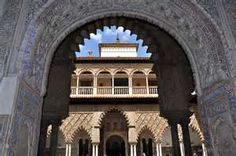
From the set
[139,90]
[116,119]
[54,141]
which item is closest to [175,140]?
[54,141]

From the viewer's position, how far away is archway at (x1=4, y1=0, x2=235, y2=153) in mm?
2931

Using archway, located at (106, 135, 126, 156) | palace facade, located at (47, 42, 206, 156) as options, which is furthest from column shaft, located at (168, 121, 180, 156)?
archway, located at (106, 135, 126, 156)

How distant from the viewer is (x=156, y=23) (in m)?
3.67

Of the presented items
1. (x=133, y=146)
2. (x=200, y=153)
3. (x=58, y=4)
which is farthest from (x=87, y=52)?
(x=58, y=4)

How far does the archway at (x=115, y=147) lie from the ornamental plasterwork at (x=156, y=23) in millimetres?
14862

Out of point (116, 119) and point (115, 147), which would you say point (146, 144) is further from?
point (116, 119)

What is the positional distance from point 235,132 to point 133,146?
13434mm

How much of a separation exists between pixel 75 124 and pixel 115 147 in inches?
175

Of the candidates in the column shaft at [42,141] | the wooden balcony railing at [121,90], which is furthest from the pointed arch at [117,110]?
the column shaft at [42,141]

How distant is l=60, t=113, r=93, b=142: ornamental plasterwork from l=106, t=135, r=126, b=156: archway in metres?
3.05

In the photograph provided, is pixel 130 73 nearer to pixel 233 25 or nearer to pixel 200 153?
pixel 200 153

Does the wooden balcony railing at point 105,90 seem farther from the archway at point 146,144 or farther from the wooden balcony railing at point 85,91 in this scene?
the archway at point 146,144

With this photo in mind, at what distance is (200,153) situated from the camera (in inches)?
643

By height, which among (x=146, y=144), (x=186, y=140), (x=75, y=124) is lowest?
(x=186, y=140)
